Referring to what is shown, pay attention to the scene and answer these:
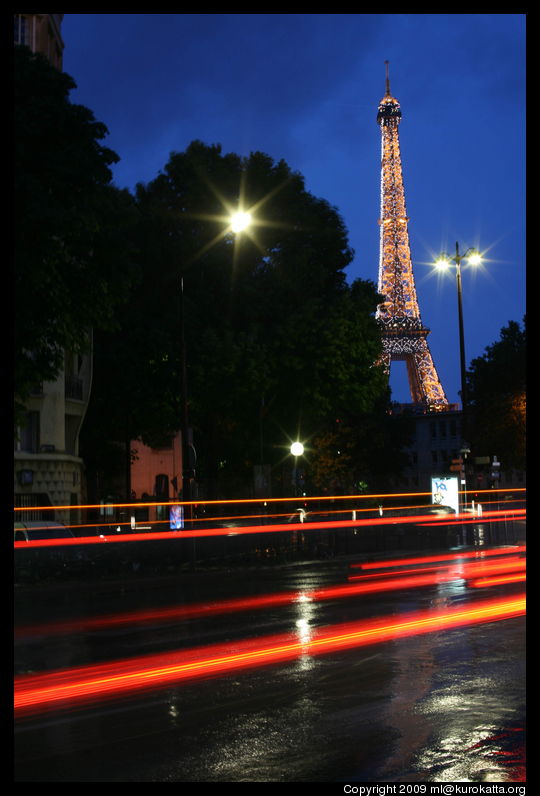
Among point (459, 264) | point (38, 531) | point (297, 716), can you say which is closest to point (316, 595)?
point (38, 531)

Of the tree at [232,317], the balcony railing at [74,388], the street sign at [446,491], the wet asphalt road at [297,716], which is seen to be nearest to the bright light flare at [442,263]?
the tree at [232,317]

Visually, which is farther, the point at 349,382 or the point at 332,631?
the point at 349,382

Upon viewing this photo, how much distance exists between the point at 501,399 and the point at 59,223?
63348 millimetres

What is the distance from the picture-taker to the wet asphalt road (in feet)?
20.7

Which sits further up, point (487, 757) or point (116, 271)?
point (116, 271)

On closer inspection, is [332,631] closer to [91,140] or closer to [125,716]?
[125,716]

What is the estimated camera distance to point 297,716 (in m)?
7.85

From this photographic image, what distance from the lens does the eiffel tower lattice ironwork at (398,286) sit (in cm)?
11619

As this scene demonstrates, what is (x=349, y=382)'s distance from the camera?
130ft

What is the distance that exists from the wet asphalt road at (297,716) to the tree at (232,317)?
23.8 meters

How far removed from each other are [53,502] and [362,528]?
13948 millimetres

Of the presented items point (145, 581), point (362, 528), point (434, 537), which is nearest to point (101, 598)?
point (145, 581)

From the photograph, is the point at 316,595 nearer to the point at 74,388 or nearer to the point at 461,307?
the point at 461,307
